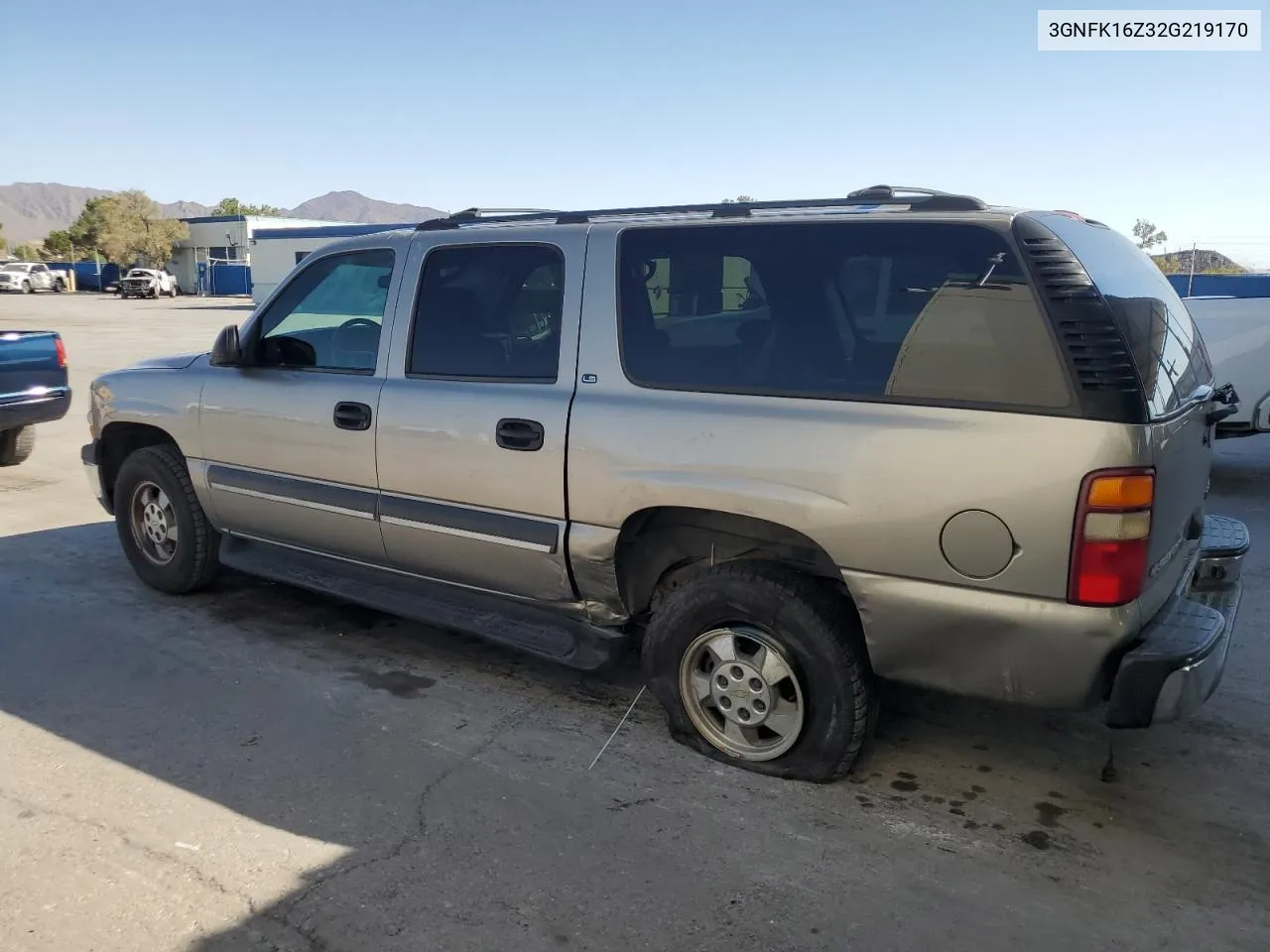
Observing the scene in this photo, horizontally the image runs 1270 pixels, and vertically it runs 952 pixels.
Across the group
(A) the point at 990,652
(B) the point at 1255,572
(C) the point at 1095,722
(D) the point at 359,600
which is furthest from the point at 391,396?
(B) the point at 1255,572

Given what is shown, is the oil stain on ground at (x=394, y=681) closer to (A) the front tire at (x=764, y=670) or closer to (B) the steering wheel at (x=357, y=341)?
(A) the front tire at (x=764, y=670)

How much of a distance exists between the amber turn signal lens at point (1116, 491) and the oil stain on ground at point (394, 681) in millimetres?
2763

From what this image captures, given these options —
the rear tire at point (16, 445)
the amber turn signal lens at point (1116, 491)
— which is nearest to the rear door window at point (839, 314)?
the amber turn signal lens at point (1116, 491)

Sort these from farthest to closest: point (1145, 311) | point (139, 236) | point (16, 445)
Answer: point (139, 236)
point (16, 445)
point (1145, 311)

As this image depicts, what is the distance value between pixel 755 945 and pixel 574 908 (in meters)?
0.51

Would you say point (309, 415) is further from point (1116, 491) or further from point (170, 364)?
point (1116, 491)

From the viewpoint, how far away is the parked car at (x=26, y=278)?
52.2 meters

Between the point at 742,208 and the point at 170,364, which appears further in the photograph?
the point at 170,364

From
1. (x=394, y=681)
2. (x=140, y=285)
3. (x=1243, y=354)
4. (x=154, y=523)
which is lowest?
(x=394, y=681)

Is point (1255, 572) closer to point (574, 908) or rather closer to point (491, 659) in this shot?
point (491, 659)

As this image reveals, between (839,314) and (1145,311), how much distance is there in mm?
944

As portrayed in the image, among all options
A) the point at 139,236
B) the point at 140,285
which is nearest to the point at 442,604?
the point at 140,285

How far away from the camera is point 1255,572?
5848 mm

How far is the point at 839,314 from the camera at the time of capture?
327 centimetres
